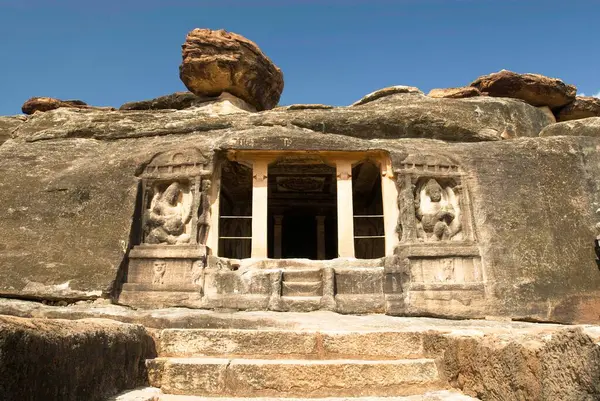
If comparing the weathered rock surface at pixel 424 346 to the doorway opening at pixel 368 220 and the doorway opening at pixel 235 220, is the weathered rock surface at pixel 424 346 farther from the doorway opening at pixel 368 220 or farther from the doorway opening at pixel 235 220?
the doorway opening at pixel 368 220

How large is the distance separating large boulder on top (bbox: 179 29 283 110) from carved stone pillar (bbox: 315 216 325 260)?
423cm

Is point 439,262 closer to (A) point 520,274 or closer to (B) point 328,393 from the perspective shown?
(A) point 520,274

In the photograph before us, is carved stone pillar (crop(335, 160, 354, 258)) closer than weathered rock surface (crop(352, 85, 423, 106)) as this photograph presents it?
Yes

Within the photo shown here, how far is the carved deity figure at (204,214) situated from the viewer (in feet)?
27.6

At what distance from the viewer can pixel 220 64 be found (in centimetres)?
1338

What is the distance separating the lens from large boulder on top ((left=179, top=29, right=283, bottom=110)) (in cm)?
1343

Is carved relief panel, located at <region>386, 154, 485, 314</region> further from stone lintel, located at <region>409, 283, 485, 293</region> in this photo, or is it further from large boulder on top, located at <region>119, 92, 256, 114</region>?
large boulder on top, located at <region>119, 92, 256, 114</region>

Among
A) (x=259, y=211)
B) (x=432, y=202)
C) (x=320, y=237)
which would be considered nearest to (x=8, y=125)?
(x=259, y=211)

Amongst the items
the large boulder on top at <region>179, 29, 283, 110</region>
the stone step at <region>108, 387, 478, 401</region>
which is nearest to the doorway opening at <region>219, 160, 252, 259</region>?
the large boulder on top at <region>179, 29, 283, 110</region>

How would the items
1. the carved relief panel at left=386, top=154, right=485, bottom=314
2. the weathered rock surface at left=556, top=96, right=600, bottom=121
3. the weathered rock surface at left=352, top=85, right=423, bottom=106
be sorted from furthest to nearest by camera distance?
the weathered rock surface at left=556, top=96, right=600, bottom=121, the weathered rock surface at left=352, top=85, right=423, bottom=106, the carved relief panel at left=386, top=154, right=485, bottom=314

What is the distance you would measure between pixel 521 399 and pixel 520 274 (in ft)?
17.2

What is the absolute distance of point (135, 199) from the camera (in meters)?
8.19

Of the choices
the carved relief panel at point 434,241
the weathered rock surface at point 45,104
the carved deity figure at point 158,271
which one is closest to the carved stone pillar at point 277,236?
the carved relief panel at point 434,241

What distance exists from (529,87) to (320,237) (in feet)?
26.4
